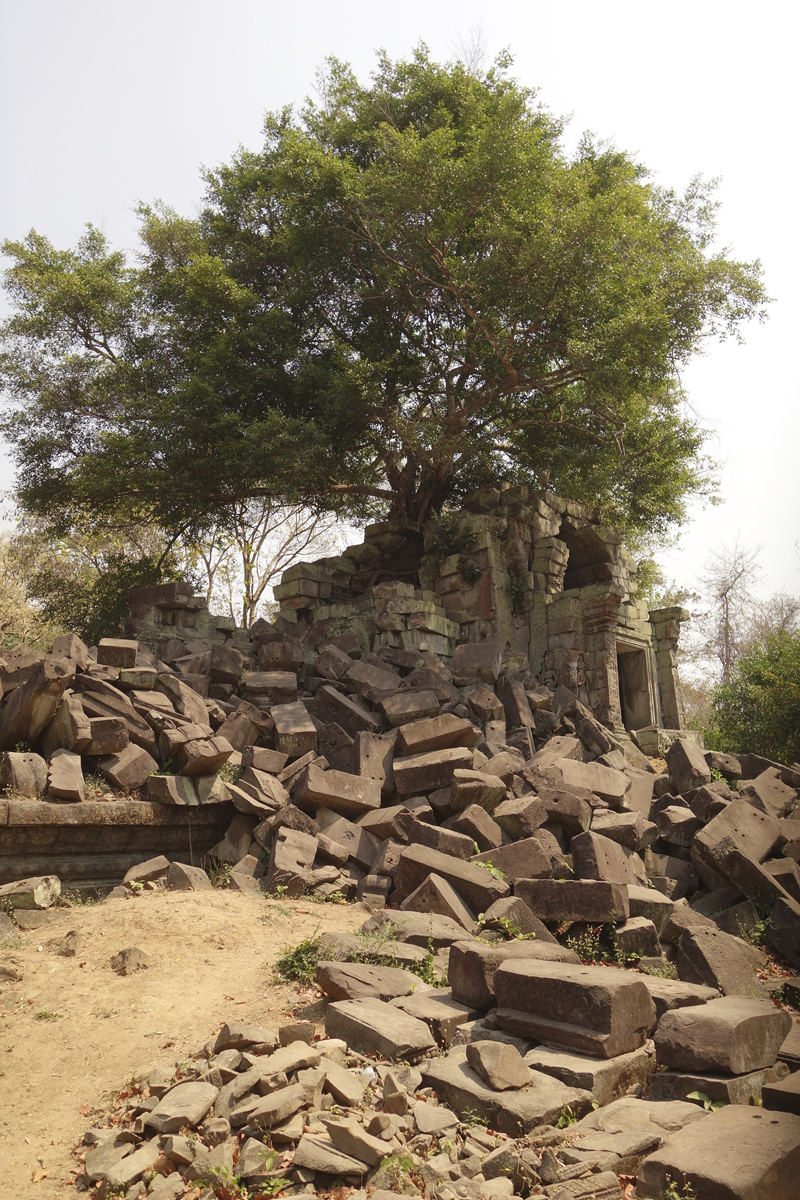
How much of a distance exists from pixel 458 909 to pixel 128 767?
335 centimetres

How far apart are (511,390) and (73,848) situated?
951 centimetres

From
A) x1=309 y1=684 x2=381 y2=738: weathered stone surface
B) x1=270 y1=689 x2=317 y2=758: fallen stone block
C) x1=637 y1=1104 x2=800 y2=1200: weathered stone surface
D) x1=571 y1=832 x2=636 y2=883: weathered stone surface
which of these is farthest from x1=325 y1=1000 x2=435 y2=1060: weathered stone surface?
x1=309 y1=684 x2=381 y2=738: weathered stone surface

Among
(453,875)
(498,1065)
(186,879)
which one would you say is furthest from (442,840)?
(498,1065)

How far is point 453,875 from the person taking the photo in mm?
6504

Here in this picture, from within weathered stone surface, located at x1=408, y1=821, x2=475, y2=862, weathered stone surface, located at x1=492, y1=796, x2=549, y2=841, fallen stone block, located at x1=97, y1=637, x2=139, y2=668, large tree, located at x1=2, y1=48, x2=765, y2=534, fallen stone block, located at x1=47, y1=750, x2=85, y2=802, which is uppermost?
large tree, located at x1=2, y1=48, x2=765, y2=534

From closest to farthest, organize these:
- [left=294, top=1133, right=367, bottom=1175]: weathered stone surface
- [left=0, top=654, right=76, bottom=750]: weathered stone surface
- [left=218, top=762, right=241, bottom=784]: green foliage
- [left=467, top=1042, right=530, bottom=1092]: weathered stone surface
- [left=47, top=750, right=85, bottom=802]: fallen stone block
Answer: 1. [left=294, top=1133, right=367, bottom=1175]: weathered stone surface
2. [left=467, top=1042, right=530, bottom=1092]: weathered stone surface
3. [left=47, top=750, right=85, bottom=802]: fallen stone block
4. [left=0, top=654, right=76, bottom=750]: weathered stone surface
5. [left=218, top=762, right=241, bottom=784]: green foliage

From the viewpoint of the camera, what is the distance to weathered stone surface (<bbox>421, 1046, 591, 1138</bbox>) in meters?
3.54

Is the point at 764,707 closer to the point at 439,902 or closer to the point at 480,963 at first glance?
the point at 439,902

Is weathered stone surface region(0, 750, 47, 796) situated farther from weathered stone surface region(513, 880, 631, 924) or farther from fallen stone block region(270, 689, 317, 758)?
weathered stone surface region(513, 880, 631, 924)

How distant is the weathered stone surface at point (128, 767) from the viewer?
7.43 m

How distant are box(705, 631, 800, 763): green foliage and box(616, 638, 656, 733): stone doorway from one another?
1136mm

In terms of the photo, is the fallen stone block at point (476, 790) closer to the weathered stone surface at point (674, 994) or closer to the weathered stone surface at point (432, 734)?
the weathered stone surface at point (432, 734)

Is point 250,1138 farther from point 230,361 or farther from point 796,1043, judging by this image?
point 230,361

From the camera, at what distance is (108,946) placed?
5.58m
